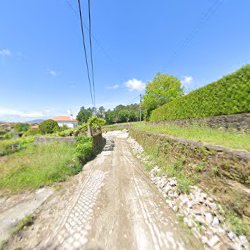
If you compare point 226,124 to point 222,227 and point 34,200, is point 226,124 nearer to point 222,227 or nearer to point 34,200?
point 222,227

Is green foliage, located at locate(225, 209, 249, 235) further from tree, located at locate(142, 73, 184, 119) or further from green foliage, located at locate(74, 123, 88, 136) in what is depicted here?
tree, located at locate(142, 73, 184, 119)

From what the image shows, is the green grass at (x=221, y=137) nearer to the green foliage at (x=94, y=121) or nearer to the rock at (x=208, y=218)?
the rock at (x=208, y=218)

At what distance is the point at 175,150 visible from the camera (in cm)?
463

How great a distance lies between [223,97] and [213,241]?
19.6ft

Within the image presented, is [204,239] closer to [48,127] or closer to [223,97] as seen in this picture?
[223,97]

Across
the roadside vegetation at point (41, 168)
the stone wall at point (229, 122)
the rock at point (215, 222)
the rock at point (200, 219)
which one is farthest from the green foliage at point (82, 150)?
the stone wall at point (229, 122)

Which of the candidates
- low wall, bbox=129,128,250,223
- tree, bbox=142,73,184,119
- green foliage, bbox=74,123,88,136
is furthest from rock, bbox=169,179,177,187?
tree, bbox=142,73,184,119

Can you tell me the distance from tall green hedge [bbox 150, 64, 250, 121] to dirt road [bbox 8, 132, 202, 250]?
196 inches

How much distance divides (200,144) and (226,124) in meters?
3.42

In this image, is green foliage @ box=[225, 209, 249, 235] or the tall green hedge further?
the tall green hedge

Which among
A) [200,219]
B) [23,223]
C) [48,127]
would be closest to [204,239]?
[200,219]

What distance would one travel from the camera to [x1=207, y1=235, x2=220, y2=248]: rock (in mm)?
2084

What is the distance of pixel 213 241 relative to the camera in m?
2.11

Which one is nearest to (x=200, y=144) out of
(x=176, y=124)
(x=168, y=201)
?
(x=168, y=201)
